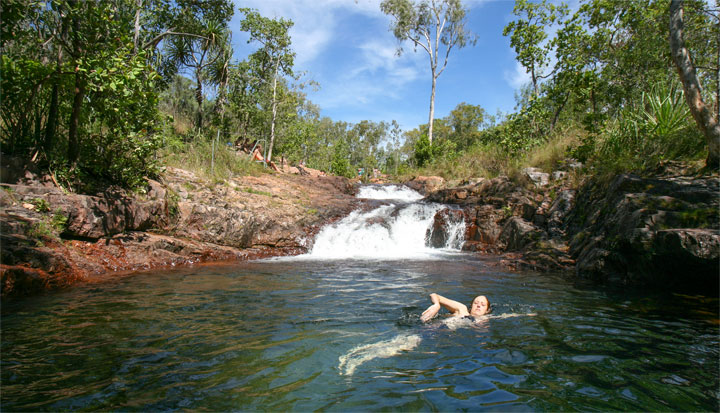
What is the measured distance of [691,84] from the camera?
6.59 metres

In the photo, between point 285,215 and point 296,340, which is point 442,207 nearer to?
point 285,215

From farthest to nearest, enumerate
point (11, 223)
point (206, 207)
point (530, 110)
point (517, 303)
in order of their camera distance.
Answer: point (530, 110) → point (206, 207) → point (11, 223) → point (517, 303)

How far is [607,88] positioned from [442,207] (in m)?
8.48

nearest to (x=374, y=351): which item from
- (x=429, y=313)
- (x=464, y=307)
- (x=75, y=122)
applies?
(x=429, y=313)

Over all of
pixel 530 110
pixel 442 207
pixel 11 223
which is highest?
pixel 530 110

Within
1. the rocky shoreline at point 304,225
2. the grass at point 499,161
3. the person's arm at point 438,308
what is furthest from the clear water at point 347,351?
the grass at point 499,161

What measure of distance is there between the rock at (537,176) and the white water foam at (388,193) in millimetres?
6609

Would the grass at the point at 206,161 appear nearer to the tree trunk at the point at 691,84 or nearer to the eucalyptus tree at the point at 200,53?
the eucalyptus tree at the point at 200,53

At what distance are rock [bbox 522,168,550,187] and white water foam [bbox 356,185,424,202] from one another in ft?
21.7

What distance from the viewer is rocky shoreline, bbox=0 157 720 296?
231 inches

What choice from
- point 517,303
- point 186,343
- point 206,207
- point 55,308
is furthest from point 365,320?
point 206,207

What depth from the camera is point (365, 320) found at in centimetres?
473

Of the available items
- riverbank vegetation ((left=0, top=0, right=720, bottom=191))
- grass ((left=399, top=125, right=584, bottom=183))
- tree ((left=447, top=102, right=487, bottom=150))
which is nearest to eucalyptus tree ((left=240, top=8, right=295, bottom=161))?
riverbank vegetation ((left=0, top=0, right=720, bottom=191))

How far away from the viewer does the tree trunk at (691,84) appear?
256 inches
